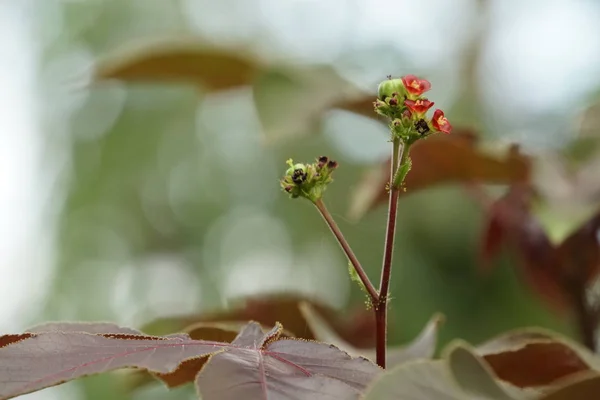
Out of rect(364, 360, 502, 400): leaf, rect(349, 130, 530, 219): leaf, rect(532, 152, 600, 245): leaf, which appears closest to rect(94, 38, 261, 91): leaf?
rect(349, 130, 530, 219): leaf

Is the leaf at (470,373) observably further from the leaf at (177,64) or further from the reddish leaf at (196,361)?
the leaf at (177,64)

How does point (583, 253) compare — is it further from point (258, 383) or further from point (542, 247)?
point (258, 383)

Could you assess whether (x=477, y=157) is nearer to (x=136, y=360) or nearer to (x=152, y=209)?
(x=136, y=360)

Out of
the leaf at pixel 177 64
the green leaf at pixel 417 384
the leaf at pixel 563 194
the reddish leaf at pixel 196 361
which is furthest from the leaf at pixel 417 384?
the leaf at pixel 177 64

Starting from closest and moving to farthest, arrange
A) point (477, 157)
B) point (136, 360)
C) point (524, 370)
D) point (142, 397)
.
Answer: point (136, 360) < point (524, 370) < point (477, 157) < point (142, 397)

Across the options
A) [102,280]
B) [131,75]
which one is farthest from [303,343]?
[102,280]

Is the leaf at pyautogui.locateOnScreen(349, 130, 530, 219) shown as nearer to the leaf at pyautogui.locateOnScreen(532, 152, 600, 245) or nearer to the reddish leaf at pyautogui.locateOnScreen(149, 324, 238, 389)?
the leaf at pyautogui.locateOnScreen(532, 152, 600, 245)
